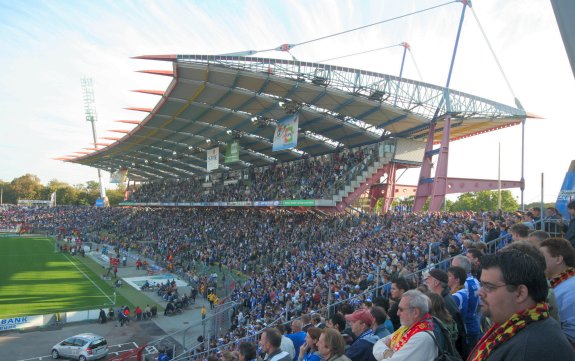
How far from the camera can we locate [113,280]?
29.3 m

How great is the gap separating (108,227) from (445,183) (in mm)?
49932

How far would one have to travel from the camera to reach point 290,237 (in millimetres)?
28734

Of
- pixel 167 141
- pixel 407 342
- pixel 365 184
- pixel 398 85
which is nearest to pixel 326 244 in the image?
pixel 365 184

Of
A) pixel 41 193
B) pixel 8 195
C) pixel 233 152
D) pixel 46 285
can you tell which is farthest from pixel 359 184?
pixel 8 195

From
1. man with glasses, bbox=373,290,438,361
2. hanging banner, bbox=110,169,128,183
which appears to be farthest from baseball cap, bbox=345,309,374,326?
hanging banner, bbox=110,169,128,183

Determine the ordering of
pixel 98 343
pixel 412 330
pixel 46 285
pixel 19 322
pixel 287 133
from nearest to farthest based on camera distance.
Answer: pixel 412 330, pixel 98 343, pixel 19 322, pixel 46 285, pixel 287 133

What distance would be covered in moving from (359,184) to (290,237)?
6.13 m

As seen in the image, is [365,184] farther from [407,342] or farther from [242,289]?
[407,342]

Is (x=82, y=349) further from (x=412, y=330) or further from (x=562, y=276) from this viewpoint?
(x=562, y=276)

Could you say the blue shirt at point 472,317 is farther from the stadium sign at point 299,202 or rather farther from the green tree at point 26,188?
the green tree at point 26,188

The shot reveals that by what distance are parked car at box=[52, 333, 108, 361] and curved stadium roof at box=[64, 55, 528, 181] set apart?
526 inches

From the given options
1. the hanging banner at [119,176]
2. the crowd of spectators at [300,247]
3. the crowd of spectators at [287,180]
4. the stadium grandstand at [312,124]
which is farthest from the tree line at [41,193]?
the stadium grandstand at [312,124]

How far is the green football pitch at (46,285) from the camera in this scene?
21.8 m

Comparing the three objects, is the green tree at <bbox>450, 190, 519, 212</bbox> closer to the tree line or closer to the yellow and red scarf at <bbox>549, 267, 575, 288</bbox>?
the yellow and red scarf at <bbox>549, 267, 575, 288</bbox>
